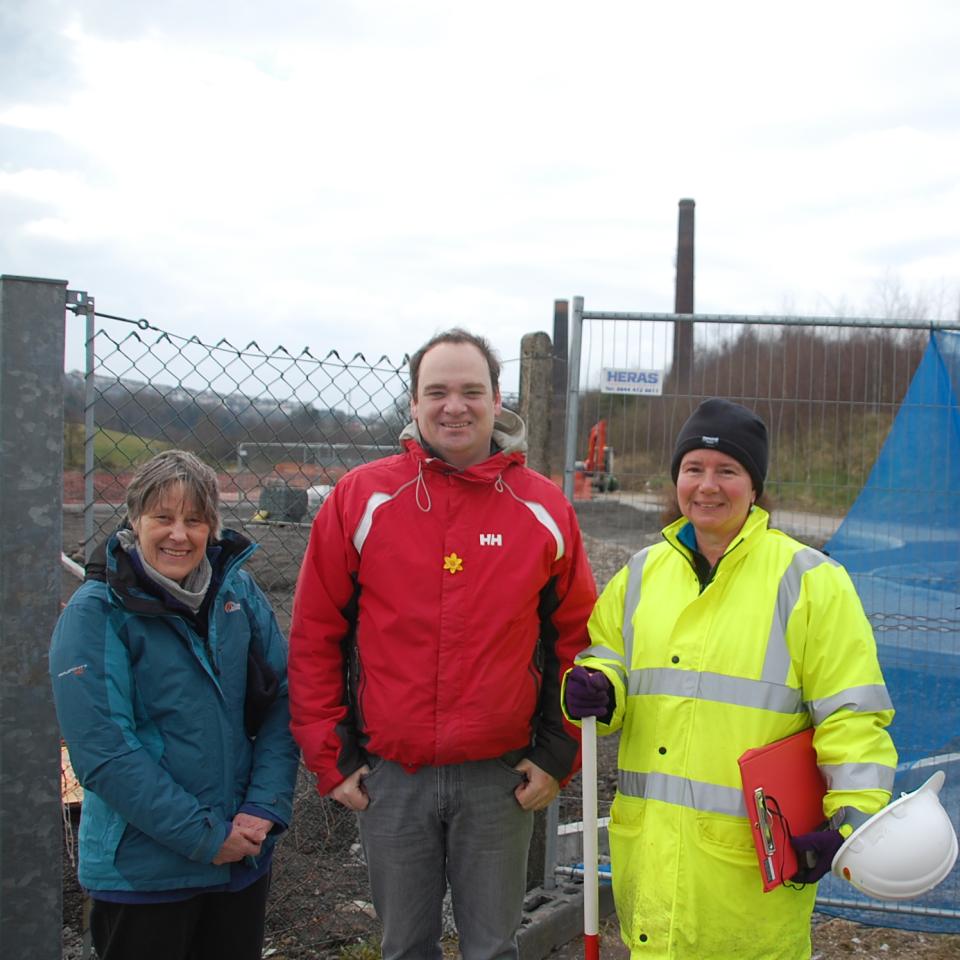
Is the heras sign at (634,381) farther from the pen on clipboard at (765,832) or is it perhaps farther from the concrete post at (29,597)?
the concrete post at (29,597)

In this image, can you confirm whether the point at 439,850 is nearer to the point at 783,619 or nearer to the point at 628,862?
the point at 628,862

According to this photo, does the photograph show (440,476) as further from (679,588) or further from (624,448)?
(624,448)

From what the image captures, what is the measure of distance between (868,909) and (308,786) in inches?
99.9

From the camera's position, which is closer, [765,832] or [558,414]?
[765,832]

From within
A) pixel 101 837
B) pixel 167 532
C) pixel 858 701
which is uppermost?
pixel 167 532

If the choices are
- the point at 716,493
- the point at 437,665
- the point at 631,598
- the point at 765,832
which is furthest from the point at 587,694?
the point at 716,493

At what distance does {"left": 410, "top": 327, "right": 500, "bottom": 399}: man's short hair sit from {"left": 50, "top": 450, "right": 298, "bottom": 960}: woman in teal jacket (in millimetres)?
674

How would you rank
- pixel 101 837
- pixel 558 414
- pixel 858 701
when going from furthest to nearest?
pixel 558 414, pixel 101 837, pixel 858 701

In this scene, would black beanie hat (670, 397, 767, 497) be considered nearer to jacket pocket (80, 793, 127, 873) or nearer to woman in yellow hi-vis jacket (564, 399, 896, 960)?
woman in yellow hi-vis jacket (564, 399, 896, 960)

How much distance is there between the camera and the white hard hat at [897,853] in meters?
2.03

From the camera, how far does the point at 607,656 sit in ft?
8.27

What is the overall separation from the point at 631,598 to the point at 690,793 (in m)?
0.53

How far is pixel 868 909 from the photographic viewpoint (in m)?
3.97

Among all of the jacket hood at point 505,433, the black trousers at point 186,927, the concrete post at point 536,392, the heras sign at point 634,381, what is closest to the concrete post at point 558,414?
the concrete post at point 536,392
